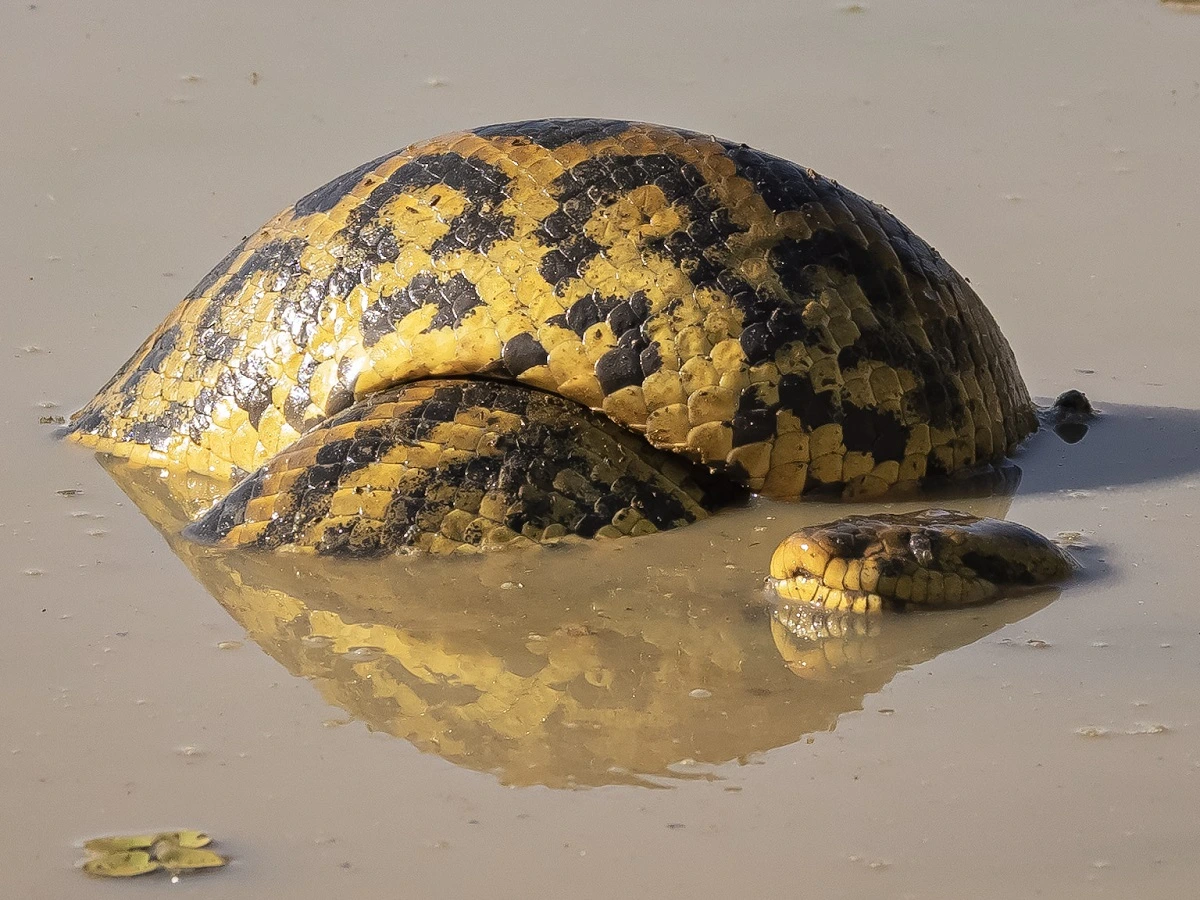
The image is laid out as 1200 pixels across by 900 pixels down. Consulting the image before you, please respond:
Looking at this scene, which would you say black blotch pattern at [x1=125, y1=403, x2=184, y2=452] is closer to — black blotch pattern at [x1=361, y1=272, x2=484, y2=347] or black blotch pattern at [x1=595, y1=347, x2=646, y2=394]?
black blotch pattern at [x1=361, y1=272, x2=484, y2=347]

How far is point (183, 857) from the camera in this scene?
152 inches

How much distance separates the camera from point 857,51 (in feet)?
34.8

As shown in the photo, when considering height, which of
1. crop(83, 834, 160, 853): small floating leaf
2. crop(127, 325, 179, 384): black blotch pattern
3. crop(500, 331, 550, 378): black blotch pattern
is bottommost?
crop(83, 834, 160, 853): small floating leaf

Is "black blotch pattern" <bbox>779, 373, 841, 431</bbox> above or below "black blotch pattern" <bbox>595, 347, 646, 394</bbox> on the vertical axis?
below

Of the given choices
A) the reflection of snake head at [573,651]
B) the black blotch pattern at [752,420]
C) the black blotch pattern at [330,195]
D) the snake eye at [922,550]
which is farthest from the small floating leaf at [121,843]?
the black blotch pattern at [330,195]

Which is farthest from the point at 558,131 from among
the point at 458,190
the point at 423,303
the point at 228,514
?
the point at 228,514

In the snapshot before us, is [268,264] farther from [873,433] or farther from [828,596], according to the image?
[828,596]

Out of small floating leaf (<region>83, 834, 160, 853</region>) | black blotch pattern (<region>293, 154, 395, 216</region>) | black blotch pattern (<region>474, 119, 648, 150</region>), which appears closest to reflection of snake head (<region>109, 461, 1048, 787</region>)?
small floating leaf (<region>83, 834, 160, 853</region>)

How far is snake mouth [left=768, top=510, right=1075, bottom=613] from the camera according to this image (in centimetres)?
500

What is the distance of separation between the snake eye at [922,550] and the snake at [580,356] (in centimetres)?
10

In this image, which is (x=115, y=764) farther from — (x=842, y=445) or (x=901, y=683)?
(x=842, y=445)

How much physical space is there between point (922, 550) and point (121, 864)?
2.31 meters

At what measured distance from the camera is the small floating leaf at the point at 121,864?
380 cm

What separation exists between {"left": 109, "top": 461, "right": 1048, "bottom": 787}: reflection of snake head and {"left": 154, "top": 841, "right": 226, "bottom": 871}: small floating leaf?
646mm
